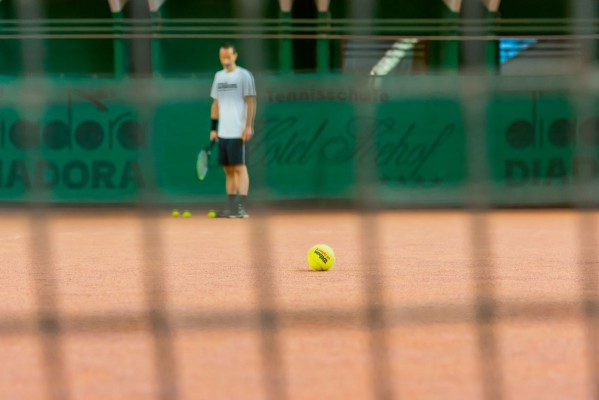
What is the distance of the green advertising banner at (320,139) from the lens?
38.4 ft

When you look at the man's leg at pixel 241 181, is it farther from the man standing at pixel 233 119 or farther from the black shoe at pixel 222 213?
the black shoe at pixel 222 213

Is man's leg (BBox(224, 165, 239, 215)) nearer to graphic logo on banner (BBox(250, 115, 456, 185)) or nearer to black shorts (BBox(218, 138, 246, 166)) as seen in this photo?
black shorts (BBox(218, 138, 246, 166))

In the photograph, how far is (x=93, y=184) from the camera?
11.9 meters

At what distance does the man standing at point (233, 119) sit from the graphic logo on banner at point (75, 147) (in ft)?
5.51

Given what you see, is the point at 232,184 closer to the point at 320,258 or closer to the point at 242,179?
the point at 242,179

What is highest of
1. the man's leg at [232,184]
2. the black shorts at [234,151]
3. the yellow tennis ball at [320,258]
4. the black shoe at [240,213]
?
the black shorts at [234,151]

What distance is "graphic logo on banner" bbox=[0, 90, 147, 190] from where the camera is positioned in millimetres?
11539

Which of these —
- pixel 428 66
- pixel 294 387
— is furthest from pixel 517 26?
pixel 294 387

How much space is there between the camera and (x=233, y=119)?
32.9 feet

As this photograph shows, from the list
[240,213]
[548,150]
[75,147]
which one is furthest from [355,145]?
[75,147]

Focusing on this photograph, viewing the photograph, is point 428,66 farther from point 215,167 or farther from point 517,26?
point 215,167

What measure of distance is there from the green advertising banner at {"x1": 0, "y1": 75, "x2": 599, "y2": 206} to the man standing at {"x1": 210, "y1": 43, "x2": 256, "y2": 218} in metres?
1.32

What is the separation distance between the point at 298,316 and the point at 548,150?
821cm

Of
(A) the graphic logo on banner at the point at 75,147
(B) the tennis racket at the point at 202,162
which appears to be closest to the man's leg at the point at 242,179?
(B) the tennis racket at the point at 202,162
